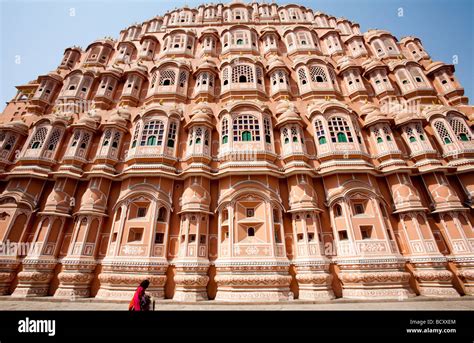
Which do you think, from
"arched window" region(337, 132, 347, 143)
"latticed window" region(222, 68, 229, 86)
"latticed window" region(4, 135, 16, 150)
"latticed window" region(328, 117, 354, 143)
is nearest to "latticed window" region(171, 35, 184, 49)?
"latticed window" region(222, 68, 229, 86)

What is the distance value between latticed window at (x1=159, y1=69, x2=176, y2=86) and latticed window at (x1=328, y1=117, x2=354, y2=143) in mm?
14113

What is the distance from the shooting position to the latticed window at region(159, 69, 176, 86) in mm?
19375

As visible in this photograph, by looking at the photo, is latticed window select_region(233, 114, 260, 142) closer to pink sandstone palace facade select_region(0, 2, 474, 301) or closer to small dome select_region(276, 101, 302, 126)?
pink sandstone palace facade select_region(0, 2, 474, 301)

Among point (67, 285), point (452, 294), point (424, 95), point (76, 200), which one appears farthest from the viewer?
point (424, 95)

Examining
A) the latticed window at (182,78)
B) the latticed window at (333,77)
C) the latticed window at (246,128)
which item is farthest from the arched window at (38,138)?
the latticed window at (333,77)

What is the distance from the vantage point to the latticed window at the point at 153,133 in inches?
597

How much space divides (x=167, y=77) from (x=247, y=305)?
62.6ft

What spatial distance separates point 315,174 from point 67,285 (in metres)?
15.9

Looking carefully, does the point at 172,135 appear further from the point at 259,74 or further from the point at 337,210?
the point at 337,210

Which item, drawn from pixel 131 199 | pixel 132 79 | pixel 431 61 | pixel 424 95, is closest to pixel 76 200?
pixel 131 199

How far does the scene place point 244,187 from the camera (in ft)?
43.4

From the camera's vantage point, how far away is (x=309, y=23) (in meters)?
26.5

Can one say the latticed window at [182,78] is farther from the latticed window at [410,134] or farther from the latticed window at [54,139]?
the latticed window at [410,134]

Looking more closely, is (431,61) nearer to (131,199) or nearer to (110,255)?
(131,199)
